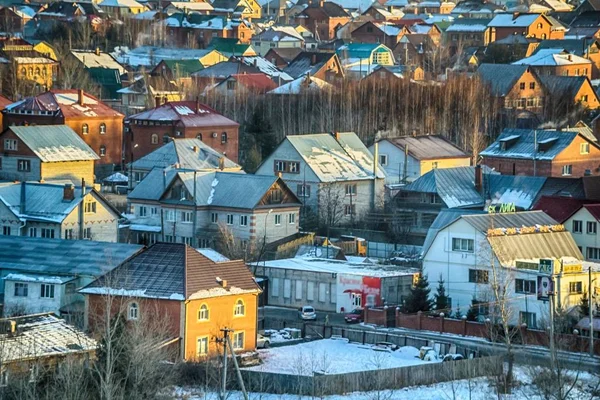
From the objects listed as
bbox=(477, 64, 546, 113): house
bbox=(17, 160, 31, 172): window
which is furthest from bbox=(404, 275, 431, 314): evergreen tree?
bbox=(477, 64, 546, 113): house

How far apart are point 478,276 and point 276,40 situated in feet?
194

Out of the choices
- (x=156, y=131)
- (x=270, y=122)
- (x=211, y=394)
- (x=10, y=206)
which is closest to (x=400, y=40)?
(x=270, y=122)

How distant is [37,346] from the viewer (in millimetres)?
30531

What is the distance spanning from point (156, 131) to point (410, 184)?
11717mm

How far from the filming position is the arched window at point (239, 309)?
1367 inches

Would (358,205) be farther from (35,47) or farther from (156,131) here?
(35,47)

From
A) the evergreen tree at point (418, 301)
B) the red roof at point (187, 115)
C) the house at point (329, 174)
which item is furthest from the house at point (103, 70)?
the evergreen tree at point (418, 301)

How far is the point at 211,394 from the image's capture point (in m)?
30.9

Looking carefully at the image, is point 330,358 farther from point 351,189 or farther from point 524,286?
point 351,189

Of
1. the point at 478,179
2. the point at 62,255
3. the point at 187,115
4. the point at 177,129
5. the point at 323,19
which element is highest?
the point at 323,19

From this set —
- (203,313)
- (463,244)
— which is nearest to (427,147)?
(463,244)

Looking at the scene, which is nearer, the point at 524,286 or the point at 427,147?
the point at 524,286

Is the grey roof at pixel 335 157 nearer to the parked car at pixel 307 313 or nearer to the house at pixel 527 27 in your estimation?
the parked car at pixel 307 313

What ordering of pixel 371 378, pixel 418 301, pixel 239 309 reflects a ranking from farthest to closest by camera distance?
pixel 418 301, pixel 239 309, pixel 371 378
